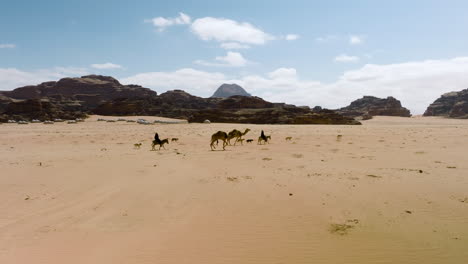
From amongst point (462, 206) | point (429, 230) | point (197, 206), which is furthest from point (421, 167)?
point (197, 206)

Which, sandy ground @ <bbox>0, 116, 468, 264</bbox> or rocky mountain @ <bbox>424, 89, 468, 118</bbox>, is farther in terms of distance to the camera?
rocky mountain @ <bbox>424, 89, 468, 118</bbox>

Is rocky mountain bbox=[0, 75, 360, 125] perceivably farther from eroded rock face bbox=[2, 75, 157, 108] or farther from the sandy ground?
the sandy ground

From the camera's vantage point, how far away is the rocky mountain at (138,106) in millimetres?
64375

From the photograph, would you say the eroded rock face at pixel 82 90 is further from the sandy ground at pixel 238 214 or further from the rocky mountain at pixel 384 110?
the sandy ground at pixel 238 214

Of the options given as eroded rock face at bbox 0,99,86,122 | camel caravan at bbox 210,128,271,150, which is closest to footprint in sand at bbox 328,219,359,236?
camel caravan at bbox 210,128,271,150

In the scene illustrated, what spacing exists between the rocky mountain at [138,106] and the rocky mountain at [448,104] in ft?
243

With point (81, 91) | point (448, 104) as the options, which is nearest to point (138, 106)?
point (81, 91)

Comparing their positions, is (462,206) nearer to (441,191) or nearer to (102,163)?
(441,191)

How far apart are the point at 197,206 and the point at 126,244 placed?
6.90ft

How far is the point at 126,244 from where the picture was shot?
5.28 metres

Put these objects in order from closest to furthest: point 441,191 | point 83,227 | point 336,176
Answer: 1. point 83,227
2. point 441,191
3. point 336,176

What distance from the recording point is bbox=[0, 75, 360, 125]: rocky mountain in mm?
64375

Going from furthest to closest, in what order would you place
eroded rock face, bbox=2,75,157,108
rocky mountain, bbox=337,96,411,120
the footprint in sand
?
eroded rock face, bbox=2,75,157,108
rocky mountain, bbox=337,96,411,120
the footprint in sand

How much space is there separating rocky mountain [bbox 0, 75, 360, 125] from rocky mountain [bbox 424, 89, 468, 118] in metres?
73.9
